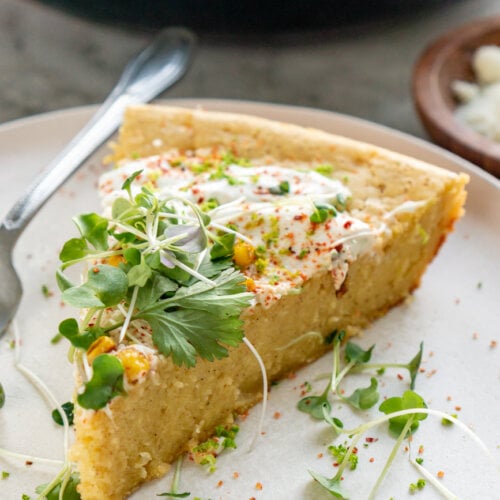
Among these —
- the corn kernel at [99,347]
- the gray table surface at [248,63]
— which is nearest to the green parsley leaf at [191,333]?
the corn kernel at [99,347]

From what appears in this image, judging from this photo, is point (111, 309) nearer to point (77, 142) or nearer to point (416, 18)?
point (77, 142)

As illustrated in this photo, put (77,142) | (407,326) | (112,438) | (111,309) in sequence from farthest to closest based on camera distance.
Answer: (77,142) → (407,326) → (111,309) → (112,438)

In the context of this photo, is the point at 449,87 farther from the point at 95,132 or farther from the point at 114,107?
the point at 95,132

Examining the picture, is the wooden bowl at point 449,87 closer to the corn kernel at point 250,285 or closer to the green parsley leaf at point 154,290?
the corn kernel at point 250,285

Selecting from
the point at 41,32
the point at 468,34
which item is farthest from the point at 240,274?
the point at 41,32

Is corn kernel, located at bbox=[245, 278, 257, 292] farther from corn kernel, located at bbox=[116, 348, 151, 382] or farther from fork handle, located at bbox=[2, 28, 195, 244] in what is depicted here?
fork handle, located at bbox=[2, 28, 195, 244]

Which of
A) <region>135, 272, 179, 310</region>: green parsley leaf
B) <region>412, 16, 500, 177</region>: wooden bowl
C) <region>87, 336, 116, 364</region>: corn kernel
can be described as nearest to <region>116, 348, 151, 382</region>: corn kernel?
<region>87, 336, 116, 364</region>: corn kernel

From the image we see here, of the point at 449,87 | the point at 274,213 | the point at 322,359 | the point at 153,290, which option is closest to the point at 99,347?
the point at 153,290
